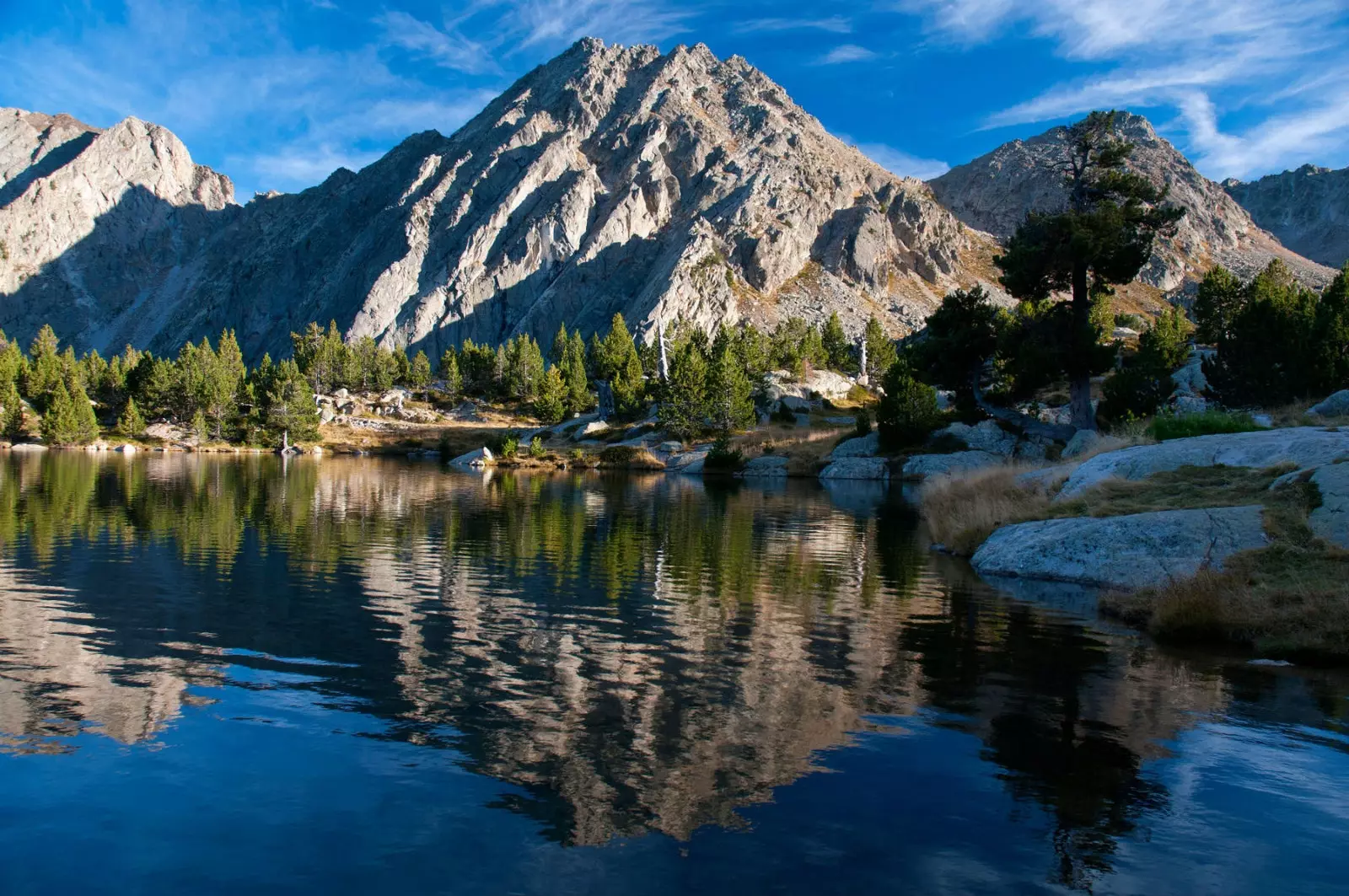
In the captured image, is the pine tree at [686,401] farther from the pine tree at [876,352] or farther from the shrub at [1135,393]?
the shrub at [1135,393]

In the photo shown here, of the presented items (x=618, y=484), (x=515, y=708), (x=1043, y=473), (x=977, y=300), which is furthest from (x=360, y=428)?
(x=515, y=708)

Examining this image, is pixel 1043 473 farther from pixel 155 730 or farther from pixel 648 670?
pixel 155 730

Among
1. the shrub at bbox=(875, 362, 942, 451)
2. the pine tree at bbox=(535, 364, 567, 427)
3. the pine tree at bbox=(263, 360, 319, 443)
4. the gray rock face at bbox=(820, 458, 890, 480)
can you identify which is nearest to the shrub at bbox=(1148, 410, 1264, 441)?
the gray rock face at bbox=(820, 458, 890, 480)

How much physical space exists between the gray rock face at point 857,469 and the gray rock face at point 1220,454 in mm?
44278

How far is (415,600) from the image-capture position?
17.4 metres

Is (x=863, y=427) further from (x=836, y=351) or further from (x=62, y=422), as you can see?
(x=62, y=422)

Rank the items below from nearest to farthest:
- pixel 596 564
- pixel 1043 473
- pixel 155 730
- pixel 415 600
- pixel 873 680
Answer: pixel 155 730, pixel 873 680, pixel 415 600, pixel 596 564, pixel 1043 473

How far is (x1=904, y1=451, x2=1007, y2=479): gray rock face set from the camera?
59675mm

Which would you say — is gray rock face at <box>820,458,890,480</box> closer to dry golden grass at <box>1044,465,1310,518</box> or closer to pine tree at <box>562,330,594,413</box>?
dry golden grass at <box>1044,465,1310,518</box>

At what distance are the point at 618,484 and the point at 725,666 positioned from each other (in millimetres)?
49647

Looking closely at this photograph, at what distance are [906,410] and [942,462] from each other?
8.47 meters

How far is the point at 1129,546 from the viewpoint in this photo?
18000 mm

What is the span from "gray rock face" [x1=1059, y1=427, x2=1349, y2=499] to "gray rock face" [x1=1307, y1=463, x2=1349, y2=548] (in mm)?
1383

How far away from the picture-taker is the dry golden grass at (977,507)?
24875 mm
